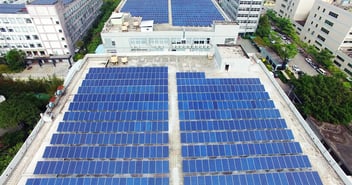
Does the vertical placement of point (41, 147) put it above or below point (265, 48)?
above

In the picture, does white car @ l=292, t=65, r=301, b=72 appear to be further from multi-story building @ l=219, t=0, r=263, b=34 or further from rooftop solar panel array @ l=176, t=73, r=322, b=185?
rooftop solar panel array @ l=176, t=73, r=322, b=185

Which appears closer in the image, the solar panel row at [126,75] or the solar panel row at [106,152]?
the solar panel row at [106,152]

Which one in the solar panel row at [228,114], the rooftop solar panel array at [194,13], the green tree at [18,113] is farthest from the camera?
the rooftop solar panel array at [194,13]

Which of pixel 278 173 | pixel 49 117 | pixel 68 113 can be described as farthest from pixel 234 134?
pixel 49 117

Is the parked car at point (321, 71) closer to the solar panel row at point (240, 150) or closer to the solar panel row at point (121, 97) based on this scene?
the solar panel row at point (240, 150)

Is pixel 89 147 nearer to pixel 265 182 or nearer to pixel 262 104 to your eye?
pixel 265 182

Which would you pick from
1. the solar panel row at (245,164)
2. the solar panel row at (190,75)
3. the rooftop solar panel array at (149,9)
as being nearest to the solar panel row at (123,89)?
the solar panel row at (190,75)
